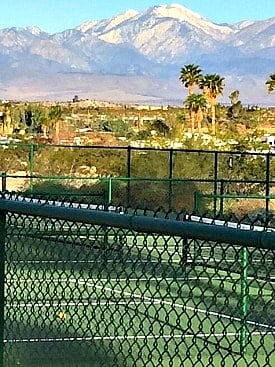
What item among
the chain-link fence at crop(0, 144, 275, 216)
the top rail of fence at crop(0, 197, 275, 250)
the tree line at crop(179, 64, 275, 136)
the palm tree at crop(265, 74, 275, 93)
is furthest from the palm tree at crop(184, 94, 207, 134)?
the top rail of fence at crop(0, 197, 275, 250)

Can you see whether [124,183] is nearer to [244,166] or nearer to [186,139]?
[244,166]

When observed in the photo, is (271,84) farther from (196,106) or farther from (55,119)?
(55,119)

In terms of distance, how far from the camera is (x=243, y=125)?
88.6m

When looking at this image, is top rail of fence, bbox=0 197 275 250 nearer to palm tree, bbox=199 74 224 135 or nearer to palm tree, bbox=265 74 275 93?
palm tree, bbox=265 74 275 93

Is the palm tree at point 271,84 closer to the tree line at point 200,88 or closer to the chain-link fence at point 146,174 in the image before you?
the tree line at point 200,88

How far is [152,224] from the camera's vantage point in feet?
15.9

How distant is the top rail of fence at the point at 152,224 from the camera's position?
14.1 feet

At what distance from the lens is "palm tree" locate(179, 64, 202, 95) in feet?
244

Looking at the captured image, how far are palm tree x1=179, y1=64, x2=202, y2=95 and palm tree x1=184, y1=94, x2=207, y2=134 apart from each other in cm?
118

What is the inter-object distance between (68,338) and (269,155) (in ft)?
57.6

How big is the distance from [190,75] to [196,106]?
3.04 m

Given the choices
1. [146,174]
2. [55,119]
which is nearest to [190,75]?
[55,119]

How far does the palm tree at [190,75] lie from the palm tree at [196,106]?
1.18 meters

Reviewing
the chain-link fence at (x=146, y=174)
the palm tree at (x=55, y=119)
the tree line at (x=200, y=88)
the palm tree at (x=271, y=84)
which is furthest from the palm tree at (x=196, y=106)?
the chain-link fence at (x=146, y=174)
